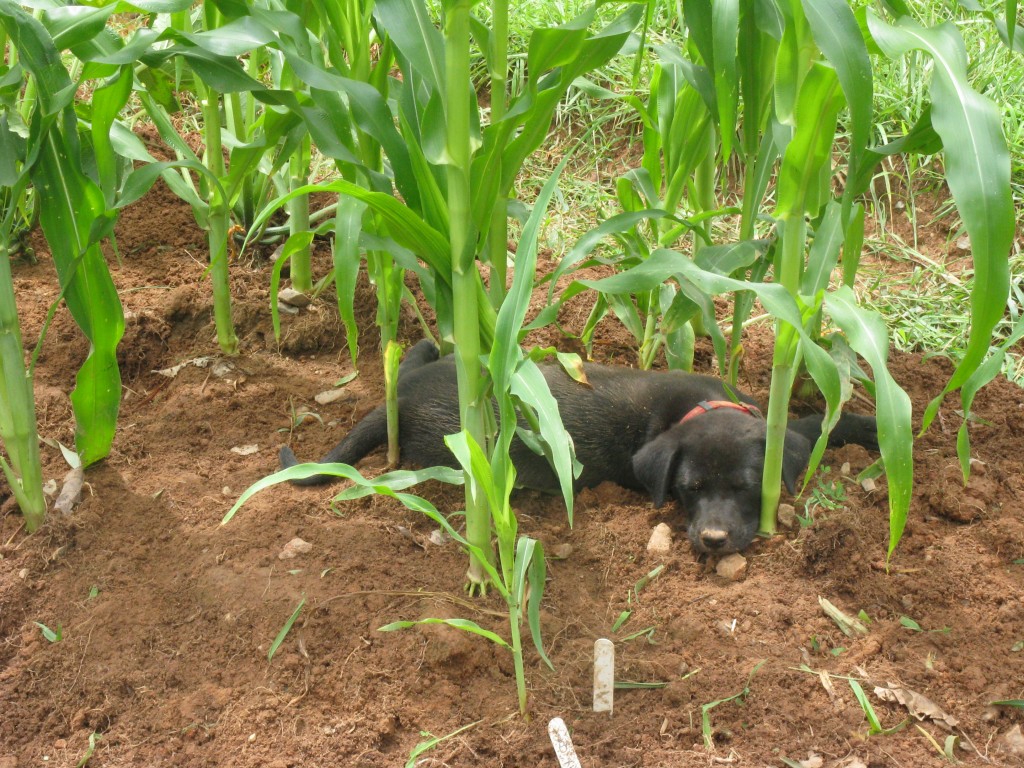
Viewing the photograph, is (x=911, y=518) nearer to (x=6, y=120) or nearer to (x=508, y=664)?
(x=508, y=664)

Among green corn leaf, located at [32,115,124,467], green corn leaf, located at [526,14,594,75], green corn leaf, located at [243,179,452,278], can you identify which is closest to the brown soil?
green corn leaf, located at [32,115,124,467]

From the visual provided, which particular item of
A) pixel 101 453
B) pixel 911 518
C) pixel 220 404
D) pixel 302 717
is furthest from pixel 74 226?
pixel 911 518

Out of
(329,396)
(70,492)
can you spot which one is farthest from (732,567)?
(70,492)

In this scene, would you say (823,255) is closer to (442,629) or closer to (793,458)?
(793,458)

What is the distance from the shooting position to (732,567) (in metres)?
2.77

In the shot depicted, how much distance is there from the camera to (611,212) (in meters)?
4.83

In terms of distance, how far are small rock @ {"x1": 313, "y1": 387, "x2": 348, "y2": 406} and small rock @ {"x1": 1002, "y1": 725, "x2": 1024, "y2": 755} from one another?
231 cm

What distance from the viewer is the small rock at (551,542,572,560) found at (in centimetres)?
283

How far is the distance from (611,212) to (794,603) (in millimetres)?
2629

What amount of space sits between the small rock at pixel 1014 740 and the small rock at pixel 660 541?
98 cm

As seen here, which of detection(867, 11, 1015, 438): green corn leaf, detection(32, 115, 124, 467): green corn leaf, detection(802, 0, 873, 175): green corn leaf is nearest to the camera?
detection(867, 11, 1015, 438): green corn leaf

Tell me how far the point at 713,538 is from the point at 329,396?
1.50 m

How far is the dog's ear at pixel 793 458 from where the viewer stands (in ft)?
9.97

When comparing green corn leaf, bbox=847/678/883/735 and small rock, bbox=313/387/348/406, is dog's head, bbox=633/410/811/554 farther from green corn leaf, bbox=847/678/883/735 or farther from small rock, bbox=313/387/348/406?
small rock, bbox=313/387/348/406
